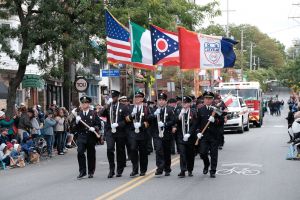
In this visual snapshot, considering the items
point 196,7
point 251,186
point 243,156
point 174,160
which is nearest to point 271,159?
point 243,156

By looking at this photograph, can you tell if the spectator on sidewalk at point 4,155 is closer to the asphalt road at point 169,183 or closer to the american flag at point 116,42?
the asphalt road at point 169,183

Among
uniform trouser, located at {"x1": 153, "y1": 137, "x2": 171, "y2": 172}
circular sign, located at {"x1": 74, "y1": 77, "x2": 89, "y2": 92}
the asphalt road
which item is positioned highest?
circular sign, located at {"x1": 74, "y1": 77, "x2": 89, "y2": 92}

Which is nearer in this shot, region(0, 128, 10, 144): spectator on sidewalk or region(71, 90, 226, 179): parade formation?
region(71, 90, 226, 179): parade formation

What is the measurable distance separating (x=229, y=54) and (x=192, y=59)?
52.2 inches

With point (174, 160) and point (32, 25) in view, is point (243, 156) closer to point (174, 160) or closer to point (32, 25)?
point (174, 160)

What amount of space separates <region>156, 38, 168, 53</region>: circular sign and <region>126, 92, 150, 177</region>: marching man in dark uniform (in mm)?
5997

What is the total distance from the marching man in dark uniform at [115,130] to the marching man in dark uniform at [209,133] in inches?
68.3

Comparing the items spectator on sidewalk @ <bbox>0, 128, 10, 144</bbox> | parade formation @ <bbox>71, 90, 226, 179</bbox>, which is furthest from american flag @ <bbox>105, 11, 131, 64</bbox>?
parade formation @ <bbox>71, 90, 226, 179</bbox>

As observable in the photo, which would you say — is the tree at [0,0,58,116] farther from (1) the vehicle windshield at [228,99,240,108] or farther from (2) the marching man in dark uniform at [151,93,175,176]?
(1) the vehicle windshield at [228,99,240,108]

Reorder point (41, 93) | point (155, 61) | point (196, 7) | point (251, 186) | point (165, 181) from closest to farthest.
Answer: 1. point (251, 186)
2. point (165, 181)
3. point (155, 61)
4. point (196, 7)
5. point (41, 93)

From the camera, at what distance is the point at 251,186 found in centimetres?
1337

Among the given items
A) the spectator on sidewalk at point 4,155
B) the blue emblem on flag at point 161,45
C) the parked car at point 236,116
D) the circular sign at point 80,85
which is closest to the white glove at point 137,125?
the spectator on sidewalk at point 4,155

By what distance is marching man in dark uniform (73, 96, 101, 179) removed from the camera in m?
15.3

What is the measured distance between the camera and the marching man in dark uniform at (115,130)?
50.3 feet
